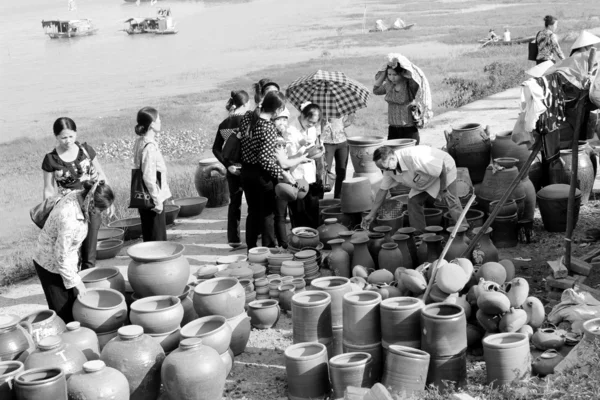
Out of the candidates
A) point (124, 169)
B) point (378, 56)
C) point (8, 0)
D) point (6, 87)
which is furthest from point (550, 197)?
point (8, 0)

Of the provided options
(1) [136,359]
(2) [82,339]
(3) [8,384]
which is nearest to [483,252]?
(1) [136,359]

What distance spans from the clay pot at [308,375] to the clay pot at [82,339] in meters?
1.25

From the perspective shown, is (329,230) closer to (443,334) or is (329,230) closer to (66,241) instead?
(443,334)

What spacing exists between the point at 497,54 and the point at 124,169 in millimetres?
15382

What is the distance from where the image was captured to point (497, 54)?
2622 cm

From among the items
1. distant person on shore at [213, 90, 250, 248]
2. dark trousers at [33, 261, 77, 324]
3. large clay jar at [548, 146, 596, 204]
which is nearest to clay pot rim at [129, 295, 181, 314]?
dark trousers at [33, 261, 77, 324]

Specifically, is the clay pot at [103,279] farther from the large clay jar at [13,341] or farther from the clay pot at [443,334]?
the clay pot at [443,334]

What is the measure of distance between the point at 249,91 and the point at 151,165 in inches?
662

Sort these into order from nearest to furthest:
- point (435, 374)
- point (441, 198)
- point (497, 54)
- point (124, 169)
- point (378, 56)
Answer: point (435, 374) → point (441, 198) → point (124, 169) → point (497, 54) → point (378, 56)

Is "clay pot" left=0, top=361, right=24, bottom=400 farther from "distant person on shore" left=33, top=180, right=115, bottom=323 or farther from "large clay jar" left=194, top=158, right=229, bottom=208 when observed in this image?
"large clay jar" left=194, top=158, right=229, bottom=208

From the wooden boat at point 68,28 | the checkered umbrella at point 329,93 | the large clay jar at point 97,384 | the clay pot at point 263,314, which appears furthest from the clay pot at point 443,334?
the wooden boat at point 68,28

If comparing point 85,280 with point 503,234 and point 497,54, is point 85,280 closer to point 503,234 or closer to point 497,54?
point 503,234

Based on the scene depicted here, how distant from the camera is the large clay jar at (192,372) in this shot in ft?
15.5

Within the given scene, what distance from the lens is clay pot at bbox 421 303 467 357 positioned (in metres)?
4.79
